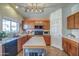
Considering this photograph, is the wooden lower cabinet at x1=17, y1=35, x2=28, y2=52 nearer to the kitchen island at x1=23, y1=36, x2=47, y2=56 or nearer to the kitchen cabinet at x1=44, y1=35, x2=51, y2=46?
the kitchen island at x1=23, y1=36, x2=47, y2=56

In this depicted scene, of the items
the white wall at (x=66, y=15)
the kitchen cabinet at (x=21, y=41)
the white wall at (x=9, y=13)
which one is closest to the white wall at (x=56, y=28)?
the white wall at (x=66, y=15)

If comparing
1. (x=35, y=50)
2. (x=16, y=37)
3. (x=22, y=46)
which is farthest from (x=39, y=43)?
(x=16, y=37)

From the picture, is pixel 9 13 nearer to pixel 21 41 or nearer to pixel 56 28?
pixel 21 41

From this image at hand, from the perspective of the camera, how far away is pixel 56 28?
1.82 m

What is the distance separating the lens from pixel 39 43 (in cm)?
171

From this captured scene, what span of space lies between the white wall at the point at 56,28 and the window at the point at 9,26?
54 cm

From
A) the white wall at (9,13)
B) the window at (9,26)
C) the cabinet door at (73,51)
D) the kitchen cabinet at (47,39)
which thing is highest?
the white wall at (9,13)

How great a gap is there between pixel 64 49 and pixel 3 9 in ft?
3.61

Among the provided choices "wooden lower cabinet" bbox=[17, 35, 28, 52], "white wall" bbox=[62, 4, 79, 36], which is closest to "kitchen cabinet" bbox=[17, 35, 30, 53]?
"wooden lower cabinet" bbox=[17, 35, 28, 52]

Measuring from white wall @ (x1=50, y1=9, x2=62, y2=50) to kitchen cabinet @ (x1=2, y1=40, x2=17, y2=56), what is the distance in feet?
1.92

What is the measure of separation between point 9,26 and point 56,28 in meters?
0.73

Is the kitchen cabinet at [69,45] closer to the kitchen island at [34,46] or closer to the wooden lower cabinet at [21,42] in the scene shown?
the kitchen island at [34,46]

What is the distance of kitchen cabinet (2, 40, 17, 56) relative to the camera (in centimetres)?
148

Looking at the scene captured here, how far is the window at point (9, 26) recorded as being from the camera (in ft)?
5.11
